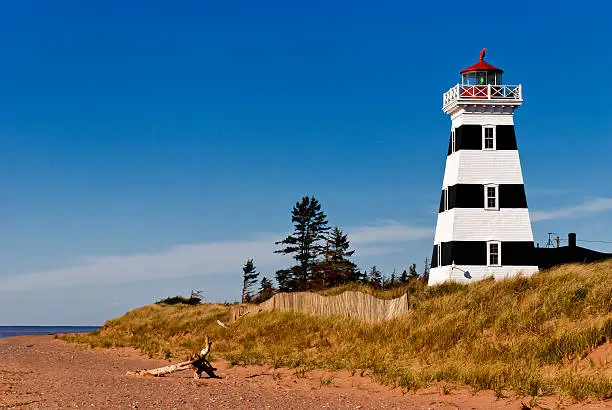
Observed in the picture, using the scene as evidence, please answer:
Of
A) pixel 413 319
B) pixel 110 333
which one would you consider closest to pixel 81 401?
pixel 413 319

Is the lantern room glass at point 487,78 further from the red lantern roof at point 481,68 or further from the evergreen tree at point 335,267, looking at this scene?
the evergreen tree at point 335,267

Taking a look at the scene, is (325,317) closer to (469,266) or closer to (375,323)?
(375,323)

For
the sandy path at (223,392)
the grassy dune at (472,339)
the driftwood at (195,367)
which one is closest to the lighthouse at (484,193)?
the grassy dune at (472,339)

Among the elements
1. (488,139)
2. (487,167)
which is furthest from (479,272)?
(488,139)

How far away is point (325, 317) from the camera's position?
27.7 meters

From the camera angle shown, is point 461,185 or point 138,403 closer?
point 138,403

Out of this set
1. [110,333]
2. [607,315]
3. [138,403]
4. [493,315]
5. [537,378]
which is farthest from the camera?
[110,333]

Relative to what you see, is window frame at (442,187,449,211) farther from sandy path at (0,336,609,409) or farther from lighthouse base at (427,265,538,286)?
sandy path at (0,336,609,409)

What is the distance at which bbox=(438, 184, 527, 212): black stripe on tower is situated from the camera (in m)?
34.6

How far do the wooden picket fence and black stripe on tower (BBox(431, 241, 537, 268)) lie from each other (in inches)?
332

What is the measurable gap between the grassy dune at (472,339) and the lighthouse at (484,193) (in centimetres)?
397

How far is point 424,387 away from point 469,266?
1799 cm

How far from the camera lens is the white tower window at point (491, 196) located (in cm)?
3470

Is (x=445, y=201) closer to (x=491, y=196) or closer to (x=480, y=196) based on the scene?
(x=480, y=196)
